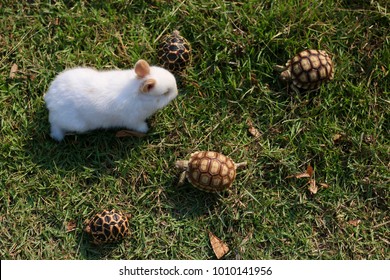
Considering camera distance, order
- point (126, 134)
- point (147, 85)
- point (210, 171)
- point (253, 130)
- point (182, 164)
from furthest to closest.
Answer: point (253, 130)
point (126, 134)
point (182, 164)
point (210, 171)
point (147, 85)

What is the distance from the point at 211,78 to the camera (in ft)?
16.4

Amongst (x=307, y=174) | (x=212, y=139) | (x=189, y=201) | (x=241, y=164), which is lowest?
(x=189, y=201)

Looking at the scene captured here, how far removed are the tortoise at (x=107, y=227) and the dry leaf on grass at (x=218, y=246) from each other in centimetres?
88

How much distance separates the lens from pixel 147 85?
14.2 feet

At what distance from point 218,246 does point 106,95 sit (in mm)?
1874

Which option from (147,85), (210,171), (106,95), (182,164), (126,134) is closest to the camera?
(147,85)

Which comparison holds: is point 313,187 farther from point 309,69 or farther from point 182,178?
point 182,178

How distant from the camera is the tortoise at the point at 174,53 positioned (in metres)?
4.84

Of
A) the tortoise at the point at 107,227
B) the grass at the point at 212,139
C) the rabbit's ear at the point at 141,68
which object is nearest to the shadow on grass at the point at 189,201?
the grass at the point at 212,139

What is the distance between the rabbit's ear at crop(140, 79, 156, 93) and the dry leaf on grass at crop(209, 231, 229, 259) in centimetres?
159

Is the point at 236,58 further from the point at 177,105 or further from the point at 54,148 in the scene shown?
the point at 54,148

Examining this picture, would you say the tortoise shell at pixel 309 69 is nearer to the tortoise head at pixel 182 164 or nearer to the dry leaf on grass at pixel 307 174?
the dry leaf on grass at pixel 307 174

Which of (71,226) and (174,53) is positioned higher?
(174,53)

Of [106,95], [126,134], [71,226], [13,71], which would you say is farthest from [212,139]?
[13,71]
